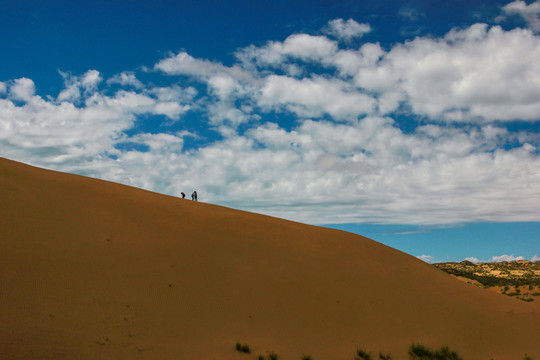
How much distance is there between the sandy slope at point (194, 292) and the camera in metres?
10.6

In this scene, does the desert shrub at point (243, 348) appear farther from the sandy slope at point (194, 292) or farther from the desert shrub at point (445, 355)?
the desert shrub at point (445, 355)

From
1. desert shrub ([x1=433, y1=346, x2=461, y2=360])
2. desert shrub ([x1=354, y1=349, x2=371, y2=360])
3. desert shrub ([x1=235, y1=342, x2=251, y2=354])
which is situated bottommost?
desert shrub ([x1=433, y1=346, x2=461, y2=360])

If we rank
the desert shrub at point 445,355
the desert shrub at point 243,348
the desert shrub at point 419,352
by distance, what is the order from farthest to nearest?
the desert shrub at point 445,355, the desert shrub at point 419,352, the desert shrub at point 243,348

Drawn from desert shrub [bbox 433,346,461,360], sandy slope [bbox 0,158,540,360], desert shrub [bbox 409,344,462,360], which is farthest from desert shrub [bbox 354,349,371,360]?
desert shrub [bbox 433,346,461,360]

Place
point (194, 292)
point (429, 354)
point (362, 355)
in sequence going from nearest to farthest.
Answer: point (362, 355) < point (429, 354) < point (194, 292)

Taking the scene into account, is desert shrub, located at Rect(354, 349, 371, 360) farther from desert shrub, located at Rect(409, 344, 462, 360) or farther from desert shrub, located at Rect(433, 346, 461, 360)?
desert shrub, located at Rect(433, 346, 461, 360)

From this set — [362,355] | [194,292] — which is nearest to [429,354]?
[362,355]

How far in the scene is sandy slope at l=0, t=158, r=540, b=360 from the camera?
10594mm

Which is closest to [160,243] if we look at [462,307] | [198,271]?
[198,271]

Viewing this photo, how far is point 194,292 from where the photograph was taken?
13.9 m

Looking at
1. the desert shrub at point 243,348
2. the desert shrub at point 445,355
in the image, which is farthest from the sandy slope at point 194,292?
the desert shrub at point 445,355

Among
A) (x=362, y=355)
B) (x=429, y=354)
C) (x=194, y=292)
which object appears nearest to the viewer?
(x=362, y=355)

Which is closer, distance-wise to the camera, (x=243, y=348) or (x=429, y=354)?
(x=243, y=348)

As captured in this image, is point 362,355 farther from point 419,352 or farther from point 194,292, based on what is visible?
point 194,292
